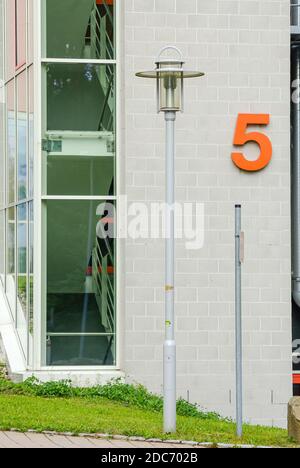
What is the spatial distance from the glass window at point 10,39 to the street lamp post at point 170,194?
21.4 ft

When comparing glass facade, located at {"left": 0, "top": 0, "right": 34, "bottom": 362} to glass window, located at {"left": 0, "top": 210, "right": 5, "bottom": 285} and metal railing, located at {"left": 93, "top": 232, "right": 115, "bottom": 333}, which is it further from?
metal railing, located at {"left": 93, "top": 232, "right": 115, "bottom": 333}

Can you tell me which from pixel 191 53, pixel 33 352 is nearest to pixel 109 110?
pixel 191 53

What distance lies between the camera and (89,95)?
17234 mm

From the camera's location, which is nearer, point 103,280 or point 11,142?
point 103,280

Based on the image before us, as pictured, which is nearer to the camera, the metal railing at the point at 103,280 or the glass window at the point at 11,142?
the metal railing at the point at 103,280

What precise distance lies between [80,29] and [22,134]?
2.06 metres

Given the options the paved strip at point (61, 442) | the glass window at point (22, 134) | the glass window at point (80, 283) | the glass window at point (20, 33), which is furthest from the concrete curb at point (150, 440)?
the glass window at point (20, 33)

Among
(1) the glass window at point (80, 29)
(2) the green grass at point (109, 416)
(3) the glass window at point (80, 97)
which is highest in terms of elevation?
(1) the glass window at point (80, 29)

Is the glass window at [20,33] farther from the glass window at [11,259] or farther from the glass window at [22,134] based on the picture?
the glass window at [11,259]

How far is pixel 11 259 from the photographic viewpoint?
63.3ft

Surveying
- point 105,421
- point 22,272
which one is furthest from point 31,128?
point 105,421

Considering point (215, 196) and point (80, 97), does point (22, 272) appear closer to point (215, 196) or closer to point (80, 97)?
point (80, 97)

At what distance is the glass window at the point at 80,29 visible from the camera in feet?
56.1

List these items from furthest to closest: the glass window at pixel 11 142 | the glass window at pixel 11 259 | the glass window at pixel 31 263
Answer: the glass window at pixel 11 259
the glass window at pixel 11 142
the glass window at pixel 31 263
